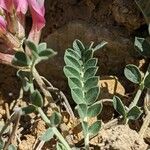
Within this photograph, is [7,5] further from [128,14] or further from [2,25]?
[128,14]

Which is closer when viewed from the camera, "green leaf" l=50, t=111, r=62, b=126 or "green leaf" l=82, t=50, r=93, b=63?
"green leaf" l=50, t=111, r=62, b=126

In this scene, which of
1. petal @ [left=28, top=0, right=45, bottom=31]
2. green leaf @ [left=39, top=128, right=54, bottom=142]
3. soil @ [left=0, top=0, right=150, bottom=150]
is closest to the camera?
green leaf @ [left=39, top=128, right=54, bottom=142]

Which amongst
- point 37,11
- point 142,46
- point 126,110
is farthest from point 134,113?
point 37,11

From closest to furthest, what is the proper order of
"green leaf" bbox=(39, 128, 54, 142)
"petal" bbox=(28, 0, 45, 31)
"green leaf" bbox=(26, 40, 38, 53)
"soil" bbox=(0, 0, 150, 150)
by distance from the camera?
"green leaf" bbox=(26, 40, 38, 53)
"green leaf" bbox=(39, 128, 54, 142)
"petal" bbox=(28, 0, 45, 31)
"soil" bbox=(0, 0, 150, 150)

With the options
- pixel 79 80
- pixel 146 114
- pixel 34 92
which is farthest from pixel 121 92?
pixel 34 92

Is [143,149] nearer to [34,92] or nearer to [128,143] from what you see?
[128,143]

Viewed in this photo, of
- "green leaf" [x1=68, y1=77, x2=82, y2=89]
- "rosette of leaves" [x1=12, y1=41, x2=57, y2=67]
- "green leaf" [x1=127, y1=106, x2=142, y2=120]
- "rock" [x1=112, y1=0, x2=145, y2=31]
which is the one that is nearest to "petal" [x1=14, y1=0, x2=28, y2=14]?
"rosette of leaves" [x1=12, y1=41, x2=57, y2=67]

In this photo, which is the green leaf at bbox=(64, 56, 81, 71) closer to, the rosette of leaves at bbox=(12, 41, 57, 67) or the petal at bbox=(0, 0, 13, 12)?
the rosette of leaves at bbox=(12, 41, 57, 67)
